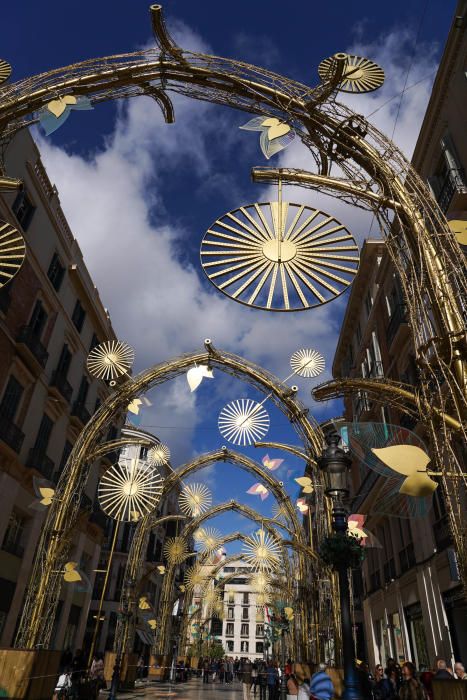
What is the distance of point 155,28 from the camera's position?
23.0ft

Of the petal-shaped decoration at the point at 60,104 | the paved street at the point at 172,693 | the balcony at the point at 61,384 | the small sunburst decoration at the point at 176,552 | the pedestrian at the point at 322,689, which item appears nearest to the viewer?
the pedestrian at the point at 322,689

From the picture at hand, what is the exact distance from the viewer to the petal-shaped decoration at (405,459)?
4.77 meters

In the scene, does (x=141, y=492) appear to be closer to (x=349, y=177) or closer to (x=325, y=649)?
(x=325, y=649)

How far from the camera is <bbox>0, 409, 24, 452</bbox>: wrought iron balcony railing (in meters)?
17.4

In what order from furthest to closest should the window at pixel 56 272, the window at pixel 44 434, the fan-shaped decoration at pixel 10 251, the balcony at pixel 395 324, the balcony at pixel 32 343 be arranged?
the window at pixel 56 272
the window at pixel 44 434
the balcony at pixel 395 324
the balcony at pixel 32 343
the fan-shaped decoration at pixel 10 251

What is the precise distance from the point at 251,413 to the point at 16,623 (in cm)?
1243

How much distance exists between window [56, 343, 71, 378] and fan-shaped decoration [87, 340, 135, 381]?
526cm

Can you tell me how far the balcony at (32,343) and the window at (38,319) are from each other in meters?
0.57

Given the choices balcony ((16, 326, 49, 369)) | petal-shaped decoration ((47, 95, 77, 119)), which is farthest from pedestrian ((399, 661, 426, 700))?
balcony ((16, 326, 49, 369))

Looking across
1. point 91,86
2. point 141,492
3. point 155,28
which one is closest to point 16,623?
point 141,492

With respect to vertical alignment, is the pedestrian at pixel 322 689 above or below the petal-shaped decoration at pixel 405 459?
below

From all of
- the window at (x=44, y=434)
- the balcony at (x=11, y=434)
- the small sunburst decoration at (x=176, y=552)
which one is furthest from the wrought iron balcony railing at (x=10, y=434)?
the small sunburst decoration at (x=176, y=552)

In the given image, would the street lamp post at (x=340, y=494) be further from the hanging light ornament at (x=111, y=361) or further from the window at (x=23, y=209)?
the window at (x=23, y=209)

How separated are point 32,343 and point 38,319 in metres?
2.16
